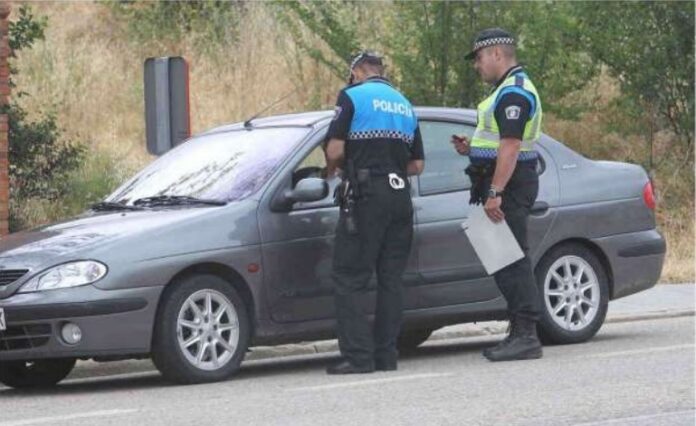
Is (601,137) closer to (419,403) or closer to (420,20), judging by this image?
(420,20)

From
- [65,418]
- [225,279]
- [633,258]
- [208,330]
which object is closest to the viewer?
[65,418]

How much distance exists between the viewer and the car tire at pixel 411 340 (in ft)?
37.7

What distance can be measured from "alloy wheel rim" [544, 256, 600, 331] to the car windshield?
78.1 inches

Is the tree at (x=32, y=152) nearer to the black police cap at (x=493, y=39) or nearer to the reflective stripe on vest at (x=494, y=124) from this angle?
the black police cap at (x=493, y=39)

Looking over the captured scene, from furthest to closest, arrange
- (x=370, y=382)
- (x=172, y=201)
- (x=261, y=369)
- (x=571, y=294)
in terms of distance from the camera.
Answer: (x=571, y=294), (x=261, y=369), (x=172, y=201), (x=370, y=382)

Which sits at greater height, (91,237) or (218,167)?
(218,167)

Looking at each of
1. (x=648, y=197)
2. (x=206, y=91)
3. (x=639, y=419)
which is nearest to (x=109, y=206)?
(x=648, y=197)

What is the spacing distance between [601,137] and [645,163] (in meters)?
0.86

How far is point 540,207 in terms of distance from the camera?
35.9 feet

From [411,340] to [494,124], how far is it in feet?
6.59

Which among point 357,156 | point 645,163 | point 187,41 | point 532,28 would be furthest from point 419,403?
point 187,41

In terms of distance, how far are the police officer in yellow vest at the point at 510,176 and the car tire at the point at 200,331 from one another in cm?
167

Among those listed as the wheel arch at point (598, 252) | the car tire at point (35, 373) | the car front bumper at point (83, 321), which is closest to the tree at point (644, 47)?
the wheel arch at point (598, 252)

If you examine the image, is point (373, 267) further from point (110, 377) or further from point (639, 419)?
point (639, 419)
